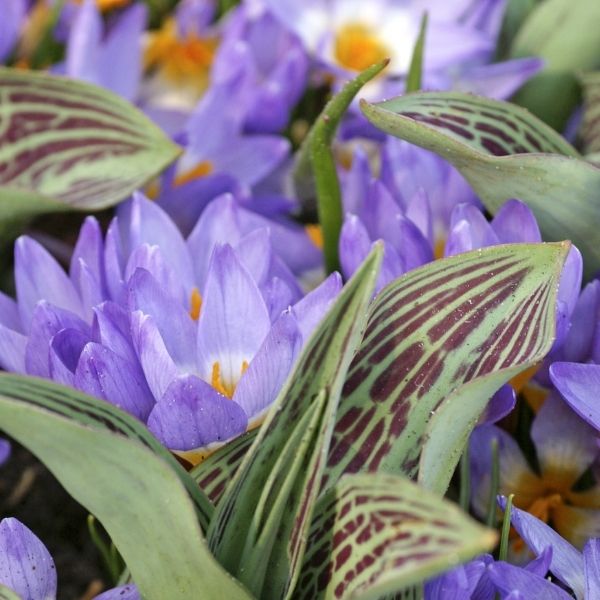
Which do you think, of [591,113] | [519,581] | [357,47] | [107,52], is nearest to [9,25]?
[107,52]

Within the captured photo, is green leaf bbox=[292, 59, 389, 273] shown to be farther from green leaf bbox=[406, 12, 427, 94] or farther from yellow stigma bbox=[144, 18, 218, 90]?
yellow stigma bbox=[144, 18, 218, 90]

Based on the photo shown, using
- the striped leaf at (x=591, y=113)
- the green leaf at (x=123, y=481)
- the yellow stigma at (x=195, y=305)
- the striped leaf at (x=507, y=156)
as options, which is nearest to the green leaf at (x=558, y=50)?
the striped leaf at (x=591, y=113)

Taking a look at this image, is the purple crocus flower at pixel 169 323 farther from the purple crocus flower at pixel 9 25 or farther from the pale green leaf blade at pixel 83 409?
the purple crocus flower at pixel 9 25

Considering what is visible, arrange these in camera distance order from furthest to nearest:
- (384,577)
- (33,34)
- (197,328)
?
(33,34) < (197,328) < (384,577)

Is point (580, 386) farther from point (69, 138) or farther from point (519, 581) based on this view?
point (69, 138)

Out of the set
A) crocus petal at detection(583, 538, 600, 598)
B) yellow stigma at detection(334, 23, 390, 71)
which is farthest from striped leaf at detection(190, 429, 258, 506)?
yellow stigma at detection(334, 23, 390, 71)

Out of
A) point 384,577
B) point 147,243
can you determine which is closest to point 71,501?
point 147,243

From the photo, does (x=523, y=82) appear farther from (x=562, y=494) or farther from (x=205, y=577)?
(x=205, y=577)
